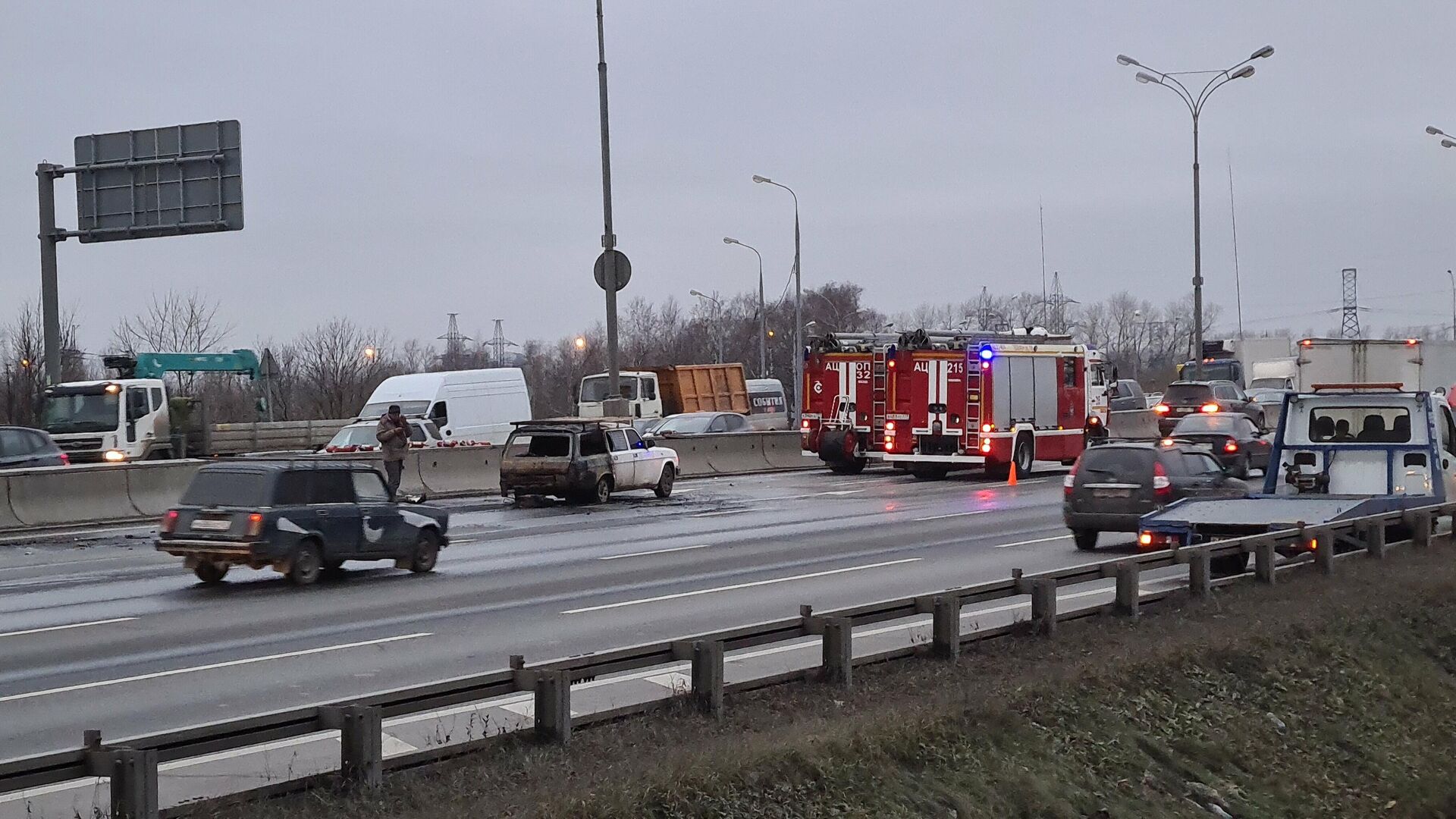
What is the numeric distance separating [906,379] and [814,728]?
89.7 ft

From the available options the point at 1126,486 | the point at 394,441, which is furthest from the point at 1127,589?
the point at 394,441

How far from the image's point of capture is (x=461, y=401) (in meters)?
42.1

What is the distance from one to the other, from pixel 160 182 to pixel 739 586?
64.6 ft

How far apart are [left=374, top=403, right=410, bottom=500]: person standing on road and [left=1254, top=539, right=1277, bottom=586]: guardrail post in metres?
15.9

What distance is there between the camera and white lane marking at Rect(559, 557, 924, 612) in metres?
15.2

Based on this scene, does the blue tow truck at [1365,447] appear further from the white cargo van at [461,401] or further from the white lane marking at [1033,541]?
the white cargo van at [461,401]

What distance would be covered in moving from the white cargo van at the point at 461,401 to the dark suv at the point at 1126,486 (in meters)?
23.0

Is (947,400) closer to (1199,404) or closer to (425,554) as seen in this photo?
(1199,404)

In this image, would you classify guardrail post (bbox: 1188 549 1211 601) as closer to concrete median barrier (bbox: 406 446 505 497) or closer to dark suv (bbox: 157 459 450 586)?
dark suv (bbox: 157 459 450 586)

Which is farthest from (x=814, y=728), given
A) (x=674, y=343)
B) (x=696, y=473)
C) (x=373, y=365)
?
(x=674, y=343)

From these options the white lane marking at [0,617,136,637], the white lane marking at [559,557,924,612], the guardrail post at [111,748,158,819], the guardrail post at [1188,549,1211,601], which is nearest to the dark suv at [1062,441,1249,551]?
the white lane marking at [559,557,924,612]

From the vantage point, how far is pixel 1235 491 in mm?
20344

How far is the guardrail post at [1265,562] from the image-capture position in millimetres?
14836

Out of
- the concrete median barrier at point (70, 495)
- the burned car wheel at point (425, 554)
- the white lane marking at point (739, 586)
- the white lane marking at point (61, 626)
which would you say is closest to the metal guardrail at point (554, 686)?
the white lane marking at point (739, 586)
